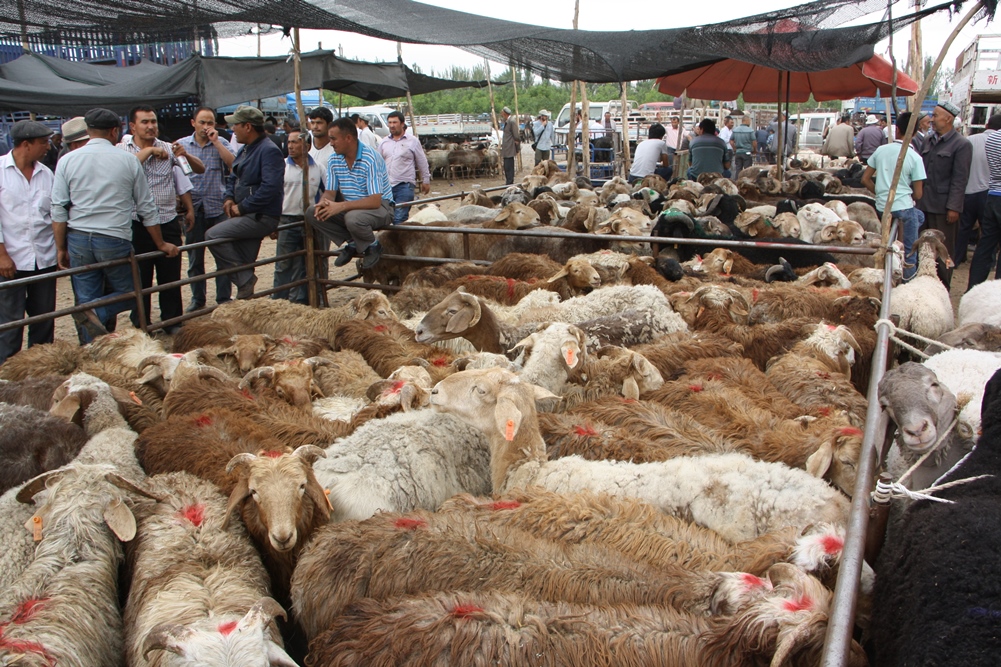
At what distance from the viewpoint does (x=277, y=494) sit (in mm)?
3068

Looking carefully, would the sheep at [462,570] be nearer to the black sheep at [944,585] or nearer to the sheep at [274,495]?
the sheep at [274,495]

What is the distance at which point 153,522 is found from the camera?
10.6 feet

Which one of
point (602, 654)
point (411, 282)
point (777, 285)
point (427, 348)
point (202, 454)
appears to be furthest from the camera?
point (411, 282)

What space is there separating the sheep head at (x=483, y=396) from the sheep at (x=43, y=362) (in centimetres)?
317

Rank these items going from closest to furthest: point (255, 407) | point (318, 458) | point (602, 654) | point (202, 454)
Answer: point (602, 654) → point (318, 458) → point (202, 454) → point (255, 407)

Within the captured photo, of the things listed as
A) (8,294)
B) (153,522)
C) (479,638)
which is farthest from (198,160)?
(479,638)

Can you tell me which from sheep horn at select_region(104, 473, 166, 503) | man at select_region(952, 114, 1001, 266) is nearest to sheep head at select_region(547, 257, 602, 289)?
sheep horn at select_region(104, 473, 166, 503)

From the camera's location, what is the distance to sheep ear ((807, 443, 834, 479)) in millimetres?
3270

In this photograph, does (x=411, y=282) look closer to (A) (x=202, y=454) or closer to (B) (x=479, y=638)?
(A) (x=202, y=454)

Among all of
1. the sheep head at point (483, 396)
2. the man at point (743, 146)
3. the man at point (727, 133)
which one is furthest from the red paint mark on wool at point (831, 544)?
the man at point (727, 133)

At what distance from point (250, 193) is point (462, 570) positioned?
18.6 feet

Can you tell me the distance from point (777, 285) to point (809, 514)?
4.55 metres

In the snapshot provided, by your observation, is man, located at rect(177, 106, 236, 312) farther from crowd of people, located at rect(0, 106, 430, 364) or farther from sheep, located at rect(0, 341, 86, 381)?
sheep, located at rect(0, 341, 86, 381)

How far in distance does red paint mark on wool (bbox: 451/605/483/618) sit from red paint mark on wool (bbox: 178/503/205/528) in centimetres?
150
